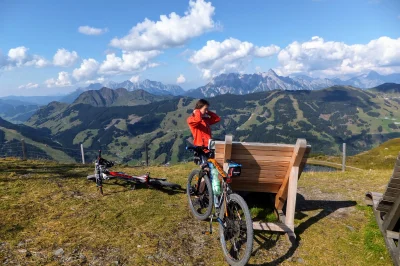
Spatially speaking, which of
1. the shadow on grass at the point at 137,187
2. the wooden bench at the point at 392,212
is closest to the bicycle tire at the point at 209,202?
the shadow on grass at the point at 137,187

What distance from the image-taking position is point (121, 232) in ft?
23.1

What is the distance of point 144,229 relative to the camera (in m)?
7.27

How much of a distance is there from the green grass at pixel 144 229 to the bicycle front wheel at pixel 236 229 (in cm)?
43

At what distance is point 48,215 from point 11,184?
392 centimetres

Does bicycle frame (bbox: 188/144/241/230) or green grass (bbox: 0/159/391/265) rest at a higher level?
bicycle frame (bbox: 188/144/241/230)

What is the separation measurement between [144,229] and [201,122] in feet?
11.8

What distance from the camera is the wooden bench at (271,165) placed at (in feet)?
22.8

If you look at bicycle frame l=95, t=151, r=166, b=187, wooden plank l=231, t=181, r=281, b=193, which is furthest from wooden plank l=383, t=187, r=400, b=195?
bicycle frame l=95, t=151, r=166, b=187

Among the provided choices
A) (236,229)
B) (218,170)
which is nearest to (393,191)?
(236,229)

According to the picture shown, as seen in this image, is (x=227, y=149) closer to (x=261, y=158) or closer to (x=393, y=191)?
(x=261, y=158)

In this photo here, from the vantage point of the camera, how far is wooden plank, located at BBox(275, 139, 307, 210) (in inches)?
261

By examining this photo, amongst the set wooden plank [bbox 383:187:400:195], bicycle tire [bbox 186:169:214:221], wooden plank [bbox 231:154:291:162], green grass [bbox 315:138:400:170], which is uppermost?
wooden plank [bbox 231:154:291:162]

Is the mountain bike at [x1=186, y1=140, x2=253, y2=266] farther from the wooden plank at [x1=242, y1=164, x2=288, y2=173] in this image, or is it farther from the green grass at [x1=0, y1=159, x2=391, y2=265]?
the wooden plank at [x1=242, y1=164, x2=288, y2=173]

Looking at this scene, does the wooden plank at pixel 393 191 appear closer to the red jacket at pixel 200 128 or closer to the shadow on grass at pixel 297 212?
the shadow on grass at pixel 297 212
